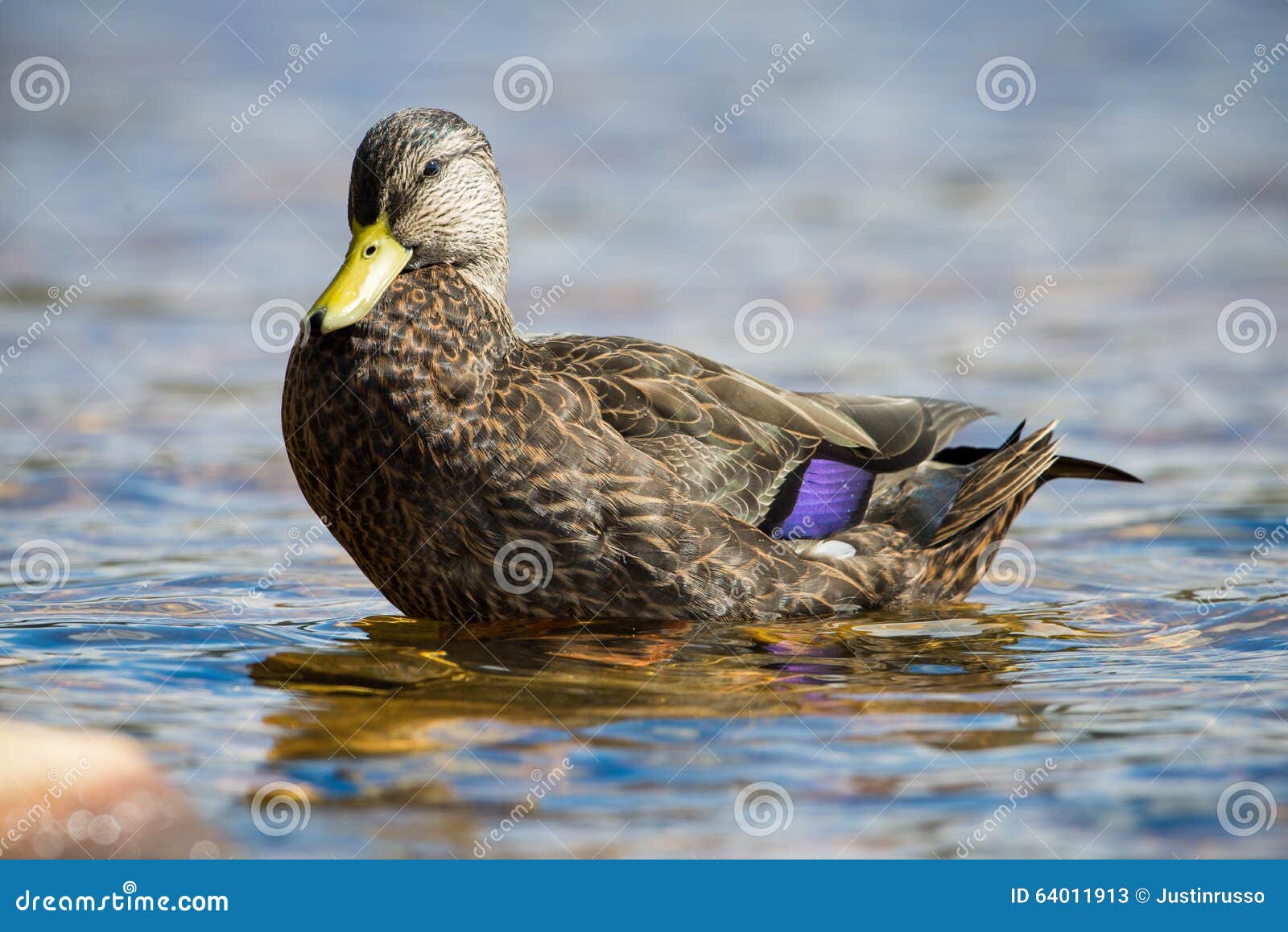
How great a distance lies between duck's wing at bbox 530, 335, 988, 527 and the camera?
6.12m

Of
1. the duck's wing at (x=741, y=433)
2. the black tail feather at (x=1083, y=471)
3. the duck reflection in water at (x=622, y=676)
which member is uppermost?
the black tail feather at (x=1083, y=471)

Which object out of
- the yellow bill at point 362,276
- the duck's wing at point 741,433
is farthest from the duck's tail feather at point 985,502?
the yellow bill at point 362,276

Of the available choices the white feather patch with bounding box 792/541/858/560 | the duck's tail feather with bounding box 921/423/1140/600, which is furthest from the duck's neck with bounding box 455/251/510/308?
the duck's tail feather with bounding box 921/423/1140/600

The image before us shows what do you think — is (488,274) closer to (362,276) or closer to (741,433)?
(362,276)

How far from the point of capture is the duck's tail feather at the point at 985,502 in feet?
22.4

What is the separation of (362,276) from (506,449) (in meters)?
0.81

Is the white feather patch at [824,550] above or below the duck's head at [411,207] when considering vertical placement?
below

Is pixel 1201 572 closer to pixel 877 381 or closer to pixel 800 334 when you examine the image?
pixel 877 381

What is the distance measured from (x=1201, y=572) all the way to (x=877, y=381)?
2.94 meters

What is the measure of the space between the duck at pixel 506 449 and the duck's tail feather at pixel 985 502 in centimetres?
41

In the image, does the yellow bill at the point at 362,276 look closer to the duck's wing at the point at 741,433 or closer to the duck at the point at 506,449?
the duck at the point at 506,449

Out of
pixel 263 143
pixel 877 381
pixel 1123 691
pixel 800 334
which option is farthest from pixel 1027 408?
pixel 263 143

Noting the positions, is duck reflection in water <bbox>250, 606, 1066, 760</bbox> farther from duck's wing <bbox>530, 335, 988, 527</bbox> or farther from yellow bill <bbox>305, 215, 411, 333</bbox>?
yellow bill <bbox>305, 215, 411, 333</bbox>

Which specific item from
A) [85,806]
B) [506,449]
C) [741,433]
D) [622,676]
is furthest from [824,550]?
[85,806]
